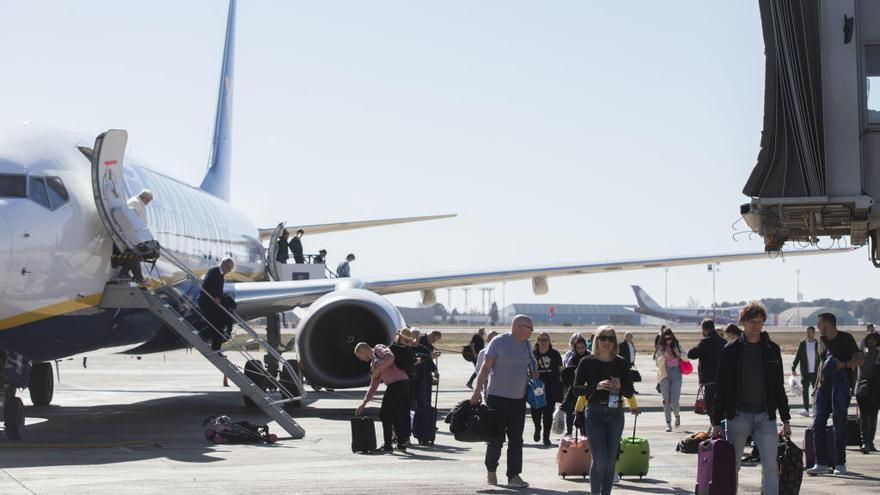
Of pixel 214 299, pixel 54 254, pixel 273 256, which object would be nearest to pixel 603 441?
pixel 54 254

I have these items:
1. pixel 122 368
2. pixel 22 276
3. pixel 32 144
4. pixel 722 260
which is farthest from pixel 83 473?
pixel 122 368

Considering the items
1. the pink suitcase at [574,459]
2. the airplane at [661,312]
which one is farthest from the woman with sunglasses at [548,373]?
the airplane at [661,312]

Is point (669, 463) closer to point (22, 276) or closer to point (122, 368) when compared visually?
point (22, 276)

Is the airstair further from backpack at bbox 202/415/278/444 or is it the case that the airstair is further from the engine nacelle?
the engine nacelle

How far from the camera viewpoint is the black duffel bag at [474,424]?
10875 mm

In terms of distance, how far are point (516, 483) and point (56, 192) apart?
20.9ft

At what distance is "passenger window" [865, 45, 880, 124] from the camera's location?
10.7 metres

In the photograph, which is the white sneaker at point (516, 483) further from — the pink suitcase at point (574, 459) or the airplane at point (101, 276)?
the airplane at point (101, 276)

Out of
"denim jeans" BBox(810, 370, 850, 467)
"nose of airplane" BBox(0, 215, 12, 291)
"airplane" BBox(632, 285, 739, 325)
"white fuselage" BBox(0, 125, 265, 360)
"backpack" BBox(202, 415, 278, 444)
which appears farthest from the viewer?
"airplane" BBox(632, 285, 739, 325)

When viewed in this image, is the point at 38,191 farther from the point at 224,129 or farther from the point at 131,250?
the point at 224,129

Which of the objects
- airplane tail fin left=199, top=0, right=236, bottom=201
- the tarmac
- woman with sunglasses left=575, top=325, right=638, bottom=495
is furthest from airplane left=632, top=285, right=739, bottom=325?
woman with sunglasses left=575, top=325, right=638, bottom=495

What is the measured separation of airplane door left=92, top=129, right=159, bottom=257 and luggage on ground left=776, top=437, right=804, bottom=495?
8159mm

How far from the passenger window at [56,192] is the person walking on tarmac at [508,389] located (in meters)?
5.60

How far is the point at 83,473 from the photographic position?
37.6ft
